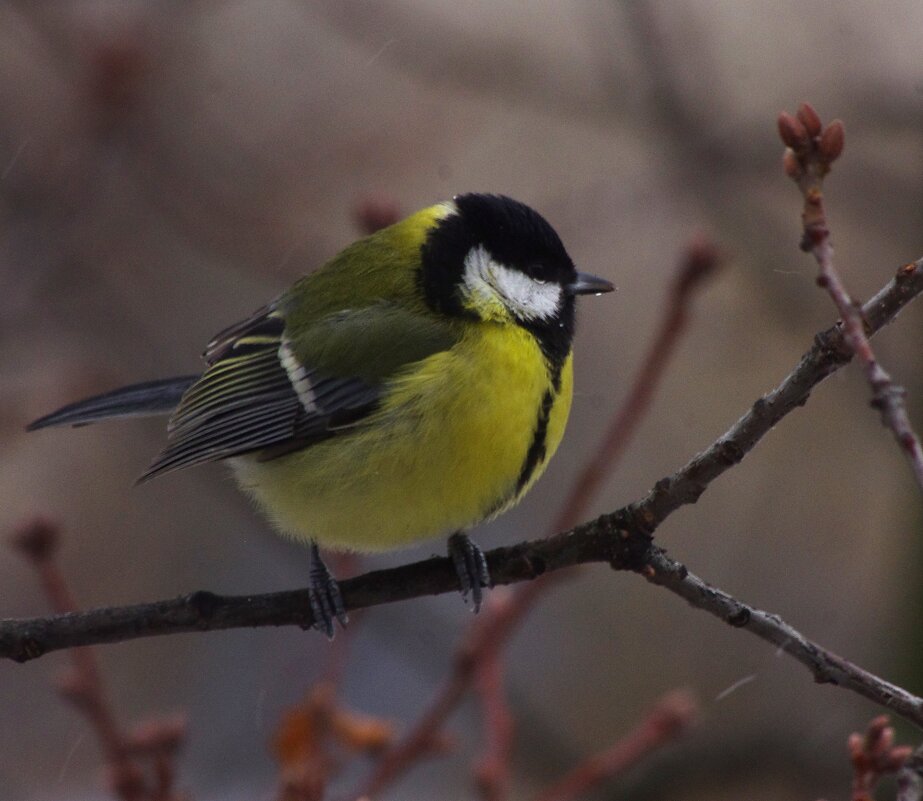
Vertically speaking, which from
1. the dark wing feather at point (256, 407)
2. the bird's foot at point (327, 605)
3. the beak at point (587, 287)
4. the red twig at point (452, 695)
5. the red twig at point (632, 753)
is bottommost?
the red twig at point (632, 753)

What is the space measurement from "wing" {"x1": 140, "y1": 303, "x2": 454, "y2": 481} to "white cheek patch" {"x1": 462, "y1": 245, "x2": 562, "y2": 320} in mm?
129

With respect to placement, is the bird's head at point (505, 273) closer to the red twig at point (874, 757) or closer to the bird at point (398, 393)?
the bird at point (398, 393)

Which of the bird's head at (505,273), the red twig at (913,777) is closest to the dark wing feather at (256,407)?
the bird's head at (505,273)

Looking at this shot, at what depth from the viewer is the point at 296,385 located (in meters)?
2.59

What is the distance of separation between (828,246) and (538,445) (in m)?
1.19

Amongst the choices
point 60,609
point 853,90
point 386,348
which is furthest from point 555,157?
point 60,609

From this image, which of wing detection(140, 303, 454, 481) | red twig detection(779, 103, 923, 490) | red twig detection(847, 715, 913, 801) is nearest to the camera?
red twig detection(779, 103, 923, 490)

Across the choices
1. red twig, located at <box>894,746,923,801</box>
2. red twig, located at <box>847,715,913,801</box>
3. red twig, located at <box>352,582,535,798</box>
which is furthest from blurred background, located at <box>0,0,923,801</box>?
red twig, located at <box>894,746,923,801</box>

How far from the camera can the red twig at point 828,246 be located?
3.38 feet

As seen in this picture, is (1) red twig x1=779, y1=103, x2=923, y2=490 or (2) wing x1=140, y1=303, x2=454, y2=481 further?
(2) wing x1=140, y1=303, x2=454, y2=481

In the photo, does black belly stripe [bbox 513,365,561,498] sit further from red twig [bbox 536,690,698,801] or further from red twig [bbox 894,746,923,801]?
red twig [bbox 894,746,923,801]

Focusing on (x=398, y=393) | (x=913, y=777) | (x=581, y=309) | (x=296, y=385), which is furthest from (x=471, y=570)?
(x=913, y=777)

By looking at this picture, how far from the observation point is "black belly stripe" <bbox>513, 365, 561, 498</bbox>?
2.34 meters

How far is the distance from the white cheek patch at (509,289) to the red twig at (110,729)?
1.01 m
